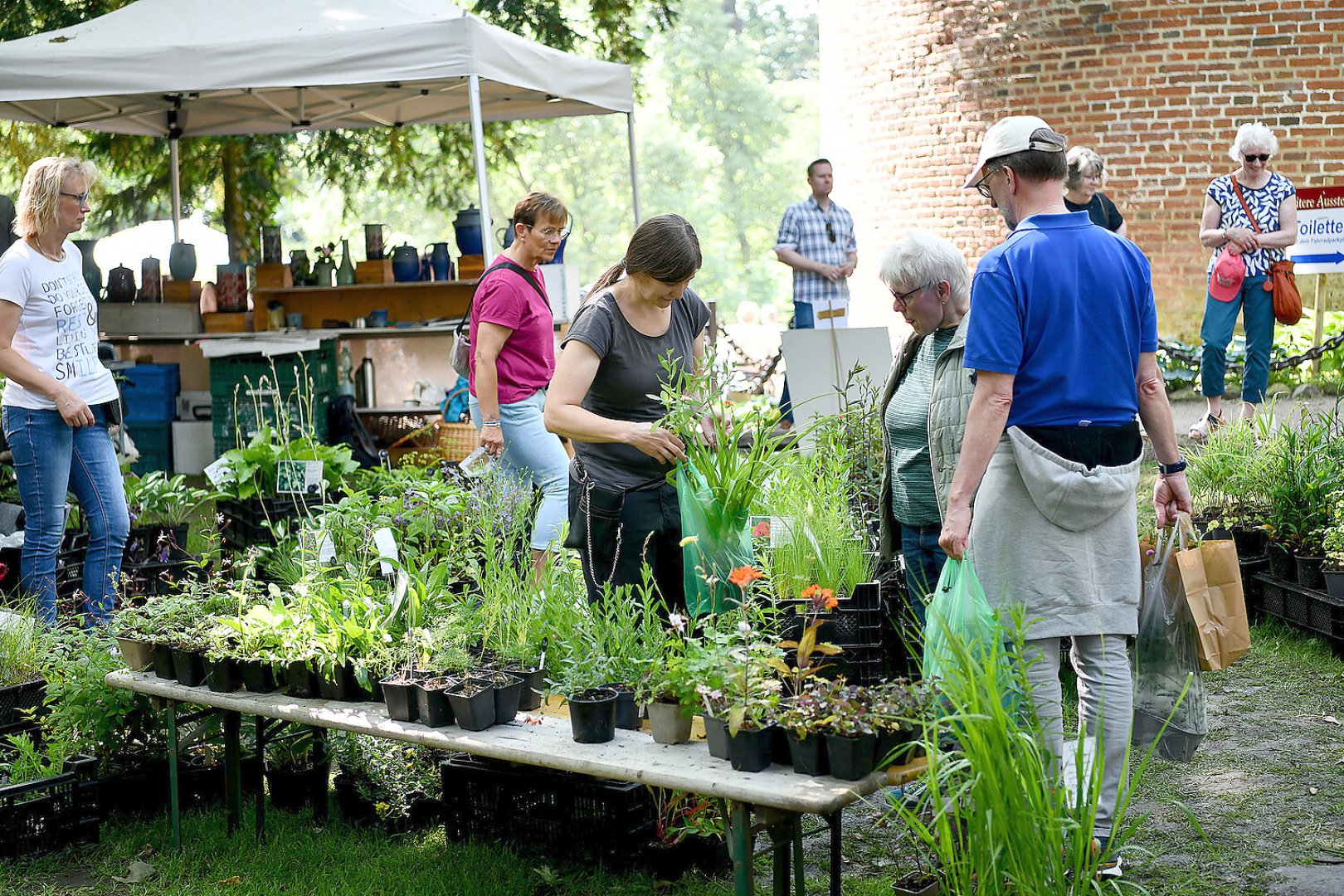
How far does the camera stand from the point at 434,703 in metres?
3.14

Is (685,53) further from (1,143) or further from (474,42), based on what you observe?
(474,42)

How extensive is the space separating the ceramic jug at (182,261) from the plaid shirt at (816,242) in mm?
4322

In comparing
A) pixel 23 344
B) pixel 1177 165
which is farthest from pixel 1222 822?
pixel 1177 165

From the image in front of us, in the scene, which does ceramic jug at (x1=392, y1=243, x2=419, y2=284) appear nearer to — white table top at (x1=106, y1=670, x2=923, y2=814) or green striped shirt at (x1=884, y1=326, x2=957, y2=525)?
white table top at (x1=106, y1=670, x2=923, y2=814)

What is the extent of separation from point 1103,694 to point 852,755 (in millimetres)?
814

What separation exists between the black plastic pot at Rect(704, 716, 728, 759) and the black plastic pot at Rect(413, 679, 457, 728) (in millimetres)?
687

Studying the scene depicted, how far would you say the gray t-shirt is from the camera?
141 inches

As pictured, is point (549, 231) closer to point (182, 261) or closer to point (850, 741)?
point (850, 741)

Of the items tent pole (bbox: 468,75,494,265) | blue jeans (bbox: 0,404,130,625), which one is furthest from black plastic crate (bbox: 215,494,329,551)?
tent pole (bbox: 468,75,494,265)

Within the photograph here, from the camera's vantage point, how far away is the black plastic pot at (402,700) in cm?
319

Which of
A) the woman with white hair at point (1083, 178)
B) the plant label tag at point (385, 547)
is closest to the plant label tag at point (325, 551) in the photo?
the plant label tag at point (385, 547)

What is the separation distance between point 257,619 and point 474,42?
4.75 m

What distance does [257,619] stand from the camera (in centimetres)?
356

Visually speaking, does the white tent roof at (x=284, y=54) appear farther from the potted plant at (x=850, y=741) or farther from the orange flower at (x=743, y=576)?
the potted plant at (x=850, y=741)
